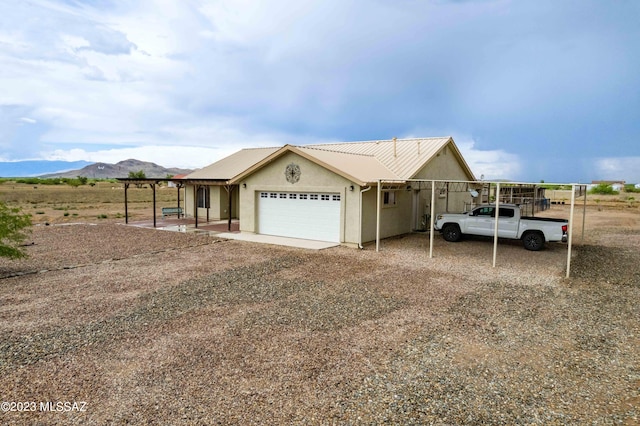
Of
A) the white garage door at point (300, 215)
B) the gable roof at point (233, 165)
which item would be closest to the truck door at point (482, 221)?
the white garage door at point (300, 215)

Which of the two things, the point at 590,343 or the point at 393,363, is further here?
the point at 590,343

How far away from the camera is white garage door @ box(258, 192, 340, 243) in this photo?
16.0 metres

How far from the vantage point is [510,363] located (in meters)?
5.67

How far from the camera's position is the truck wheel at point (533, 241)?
14648mm

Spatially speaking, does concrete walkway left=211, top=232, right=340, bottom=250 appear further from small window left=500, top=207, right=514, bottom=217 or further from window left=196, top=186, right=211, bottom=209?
small window left=500, top=207, right=514, bottom=217

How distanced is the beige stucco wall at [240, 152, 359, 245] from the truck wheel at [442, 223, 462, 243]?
420 cm

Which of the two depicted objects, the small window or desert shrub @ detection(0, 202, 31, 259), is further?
the small window

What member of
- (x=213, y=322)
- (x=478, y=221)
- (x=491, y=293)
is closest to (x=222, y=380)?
(x=213, y=322)

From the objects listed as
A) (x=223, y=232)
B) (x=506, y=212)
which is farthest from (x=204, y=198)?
(x=506, y=212)

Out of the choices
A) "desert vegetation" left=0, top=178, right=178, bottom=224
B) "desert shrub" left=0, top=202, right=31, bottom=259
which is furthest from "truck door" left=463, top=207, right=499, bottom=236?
"desert vegetation" left=0, top=178, right=178, bottom=224

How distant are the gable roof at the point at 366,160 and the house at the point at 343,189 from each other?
0.04 m

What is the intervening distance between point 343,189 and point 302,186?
2.05 m

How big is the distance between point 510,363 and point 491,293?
376 centimetres

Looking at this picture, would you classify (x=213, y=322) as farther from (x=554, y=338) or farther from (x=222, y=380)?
(x=554, y=338)
